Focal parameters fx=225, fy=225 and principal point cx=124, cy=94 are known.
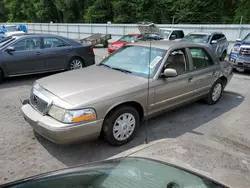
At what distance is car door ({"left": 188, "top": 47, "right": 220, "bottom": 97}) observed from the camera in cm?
470

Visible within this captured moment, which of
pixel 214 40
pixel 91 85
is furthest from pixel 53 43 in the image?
pixel 214 40

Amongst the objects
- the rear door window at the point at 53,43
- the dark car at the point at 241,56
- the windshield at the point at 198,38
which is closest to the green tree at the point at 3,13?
the windshield at the point at 198,38

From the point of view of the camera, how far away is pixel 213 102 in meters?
5.50

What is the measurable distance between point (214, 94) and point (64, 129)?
388 cm

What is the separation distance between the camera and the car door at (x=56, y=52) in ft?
24.5

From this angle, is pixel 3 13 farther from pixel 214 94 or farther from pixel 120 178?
pixel 120 178

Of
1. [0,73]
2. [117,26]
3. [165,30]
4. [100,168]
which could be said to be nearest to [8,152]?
[100,168]

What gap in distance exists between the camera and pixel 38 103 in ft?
11.5

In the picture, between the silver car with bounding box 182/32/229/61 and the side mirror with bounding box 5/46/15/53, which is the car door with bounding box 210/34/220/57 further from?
the side mirror with bounding box 5/46/15/53

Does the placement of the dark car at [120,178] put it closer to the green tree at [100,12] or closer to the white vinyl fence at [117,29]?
the white vinyl fence at [117,29]

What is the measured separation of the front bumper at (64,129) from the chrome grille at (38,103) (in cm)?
10

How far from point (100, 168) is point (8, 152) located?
2.30 metres

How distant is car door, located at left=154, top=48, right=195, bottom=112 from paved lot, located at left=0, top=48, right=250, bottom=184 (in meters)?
0.47

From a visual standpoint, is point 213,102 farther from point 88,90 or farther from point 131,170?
point 131,170
